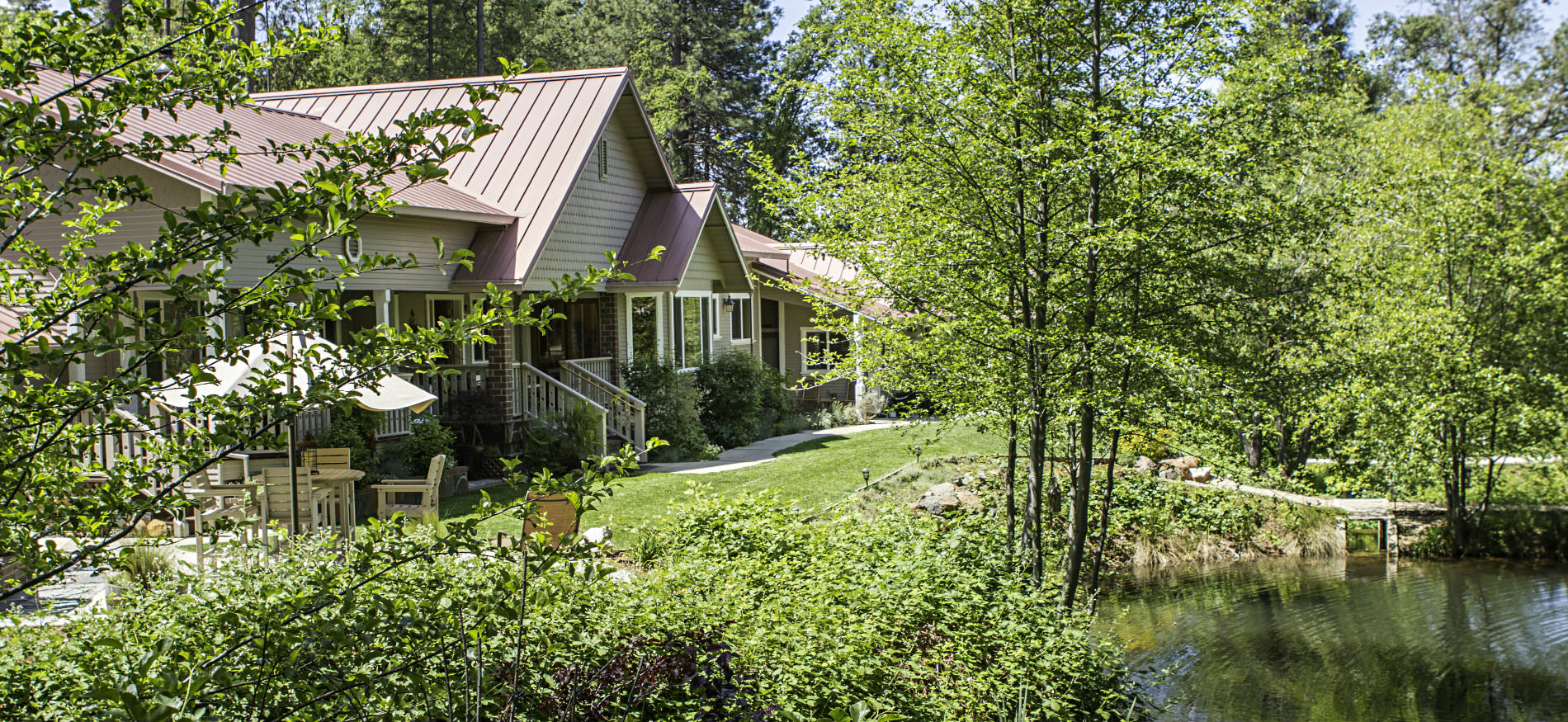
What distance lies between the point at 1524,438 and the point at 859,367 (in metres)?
11.8

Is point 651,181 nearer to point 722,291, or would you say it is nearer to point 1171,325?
point 722,291

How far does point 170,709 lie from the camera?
6.92ft

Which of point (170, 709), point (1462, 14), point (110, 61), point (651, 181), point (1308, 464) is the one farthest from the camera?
point (1462, 14)

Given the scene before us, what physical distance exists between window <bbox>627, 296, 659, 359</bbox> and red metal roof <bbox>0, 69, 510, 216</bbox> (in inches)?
154

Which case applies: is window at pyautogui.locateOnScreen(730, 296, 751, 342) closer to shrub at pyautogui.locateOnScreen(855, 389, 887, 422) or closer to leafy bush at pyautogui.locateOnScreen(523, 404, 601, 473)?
shrub at pyautogui.locateOnScreen(855, 389, 887, 422)

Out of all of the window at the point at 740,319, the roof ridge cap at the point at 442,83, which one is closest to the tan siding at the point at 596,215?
the roof ridge cap at the point at 442,83

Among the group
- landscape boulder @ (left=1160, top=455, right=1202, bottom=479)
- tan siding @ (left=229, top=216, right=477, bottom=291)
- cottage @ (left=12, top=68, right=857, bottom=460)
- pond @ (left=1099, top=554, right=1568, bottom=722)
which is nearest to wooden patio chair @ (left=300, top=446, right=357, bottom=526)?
cottage @ (left=12, top=68, right=857, bottom=460)

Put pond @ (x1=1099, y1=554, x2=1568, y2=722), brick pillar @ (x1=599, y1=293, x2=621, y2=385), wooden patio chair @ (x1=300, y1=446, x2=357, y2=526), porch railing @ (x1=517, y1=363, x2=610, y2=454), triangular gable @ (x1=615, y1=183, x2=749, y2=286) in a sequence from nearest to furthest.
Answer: pond @ (x1=1099, y1=554, x2=1568, y2=722)
wooden patio chair @ (x1=300, y1=446, x2=357, y2=526)
porch railing @ (x1=517, y1=363, x2=610, y2=454)
triangular gable @ (x1=615, y1=183, x2=749, y2=286)
brick pillar @ (x1=599, y1=293, x2=621, y2=385)

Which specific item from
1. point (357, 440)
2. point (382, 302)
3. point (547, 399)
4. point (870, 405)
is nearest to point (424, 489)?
point (357, 440)

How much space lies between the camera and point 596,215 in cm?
1834

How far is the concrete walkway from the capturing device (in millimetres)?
16375

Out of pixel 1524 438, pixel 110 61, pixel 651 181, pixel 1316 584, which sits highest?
pixel 651 181

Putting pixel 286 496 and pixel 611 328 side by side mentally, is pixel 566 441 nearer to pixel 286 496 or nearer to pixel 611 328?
pixel 611 328

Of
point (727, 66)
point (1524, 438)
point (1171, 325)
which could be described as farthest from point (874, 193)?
point (727, 66)
